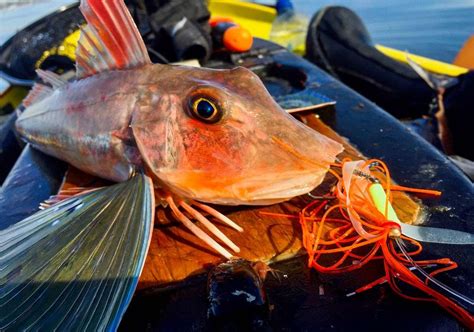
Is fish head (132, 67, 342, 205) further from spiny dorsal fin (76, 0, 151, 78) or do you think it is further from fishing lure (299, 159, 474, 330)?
spiny dorsal fin (76, 0, 151, 78)

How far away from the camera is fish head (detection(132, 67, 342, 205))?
164 cm

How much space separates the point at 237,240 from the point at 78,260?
2.19 feet

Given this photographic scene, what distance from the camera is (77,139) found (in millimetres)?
2191

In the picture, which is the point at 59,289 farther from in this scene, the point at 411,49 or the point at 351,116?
the point at 411,49

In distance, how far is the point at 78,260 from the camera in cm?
147

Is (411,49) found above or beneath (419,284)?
beneath

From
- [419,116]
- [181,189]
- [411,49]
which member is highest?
[181,189]

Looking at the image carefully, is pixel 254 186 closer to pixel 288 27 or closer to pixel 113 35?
pixel 113 35

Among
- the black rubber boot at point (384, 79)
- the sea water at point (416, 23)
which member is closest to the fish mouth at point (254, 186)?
the black rubber boot at point (384, 79)

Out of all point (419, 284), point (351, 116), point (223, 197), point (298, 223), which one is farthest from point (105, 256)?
point (351, 116)

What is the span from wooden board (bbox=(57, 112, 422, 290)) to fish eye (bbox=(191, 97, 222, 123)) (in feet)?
1.61

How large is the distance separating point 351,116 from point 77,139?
1836 mm

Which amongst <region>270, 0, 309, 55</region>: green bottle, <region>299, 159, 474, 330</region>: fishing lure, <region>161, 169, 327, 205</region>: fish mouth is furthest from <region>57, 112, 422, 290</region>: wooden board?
<region>270, 0, 309, 55</region>: green bottle

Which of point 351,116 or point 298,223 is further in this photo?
point 351,116
